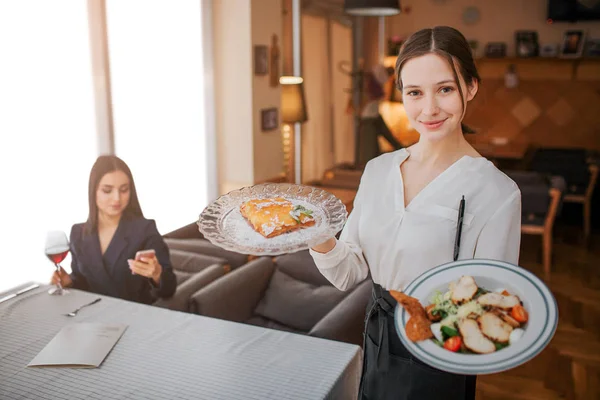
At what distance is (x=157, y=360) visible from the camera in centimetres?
178

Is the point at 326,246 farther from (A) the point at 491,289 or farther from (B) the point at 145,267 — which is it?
(B) the point at 145,267

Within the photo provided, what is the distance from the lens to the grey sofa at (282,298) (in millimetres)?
2662

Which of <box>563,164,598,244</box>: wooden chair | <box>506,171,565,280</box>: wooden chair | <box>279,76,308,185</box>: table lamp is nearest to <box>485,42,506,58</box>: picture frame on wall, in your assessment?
<box>563,164,598,244</box>: wooden chair

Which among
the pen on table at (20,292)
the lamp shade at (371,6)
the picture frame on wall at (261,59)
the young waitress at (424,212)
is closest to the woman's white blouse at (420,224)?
the young waitress at (424,212)

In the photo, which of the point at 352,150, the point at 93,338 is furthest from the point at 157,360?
the point at 352,150

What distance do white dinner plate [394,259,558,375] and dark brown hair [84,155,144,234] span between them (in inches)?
60.1

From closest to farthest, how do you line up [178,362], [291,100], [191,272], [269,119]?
[178,362] → [191,272] → [269,119] → [291,100]

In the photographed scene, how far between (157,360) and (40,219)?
1.35 meters

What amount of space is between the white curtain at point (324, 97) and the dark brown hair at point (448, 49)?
193 inches

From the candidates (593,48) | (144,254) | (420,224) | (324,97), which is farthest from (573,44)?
(420,224)

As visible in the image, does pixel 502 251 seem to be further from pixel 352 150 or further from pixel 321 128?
pixel 352 150

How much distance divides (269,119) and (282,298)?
1875 mm

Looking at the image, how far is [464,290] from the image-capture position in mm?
1351

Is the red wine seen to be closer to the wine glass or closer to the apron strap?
the wine glass
